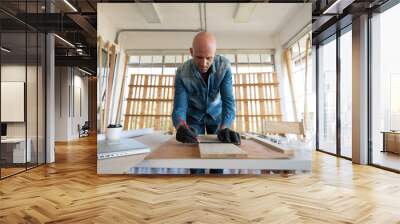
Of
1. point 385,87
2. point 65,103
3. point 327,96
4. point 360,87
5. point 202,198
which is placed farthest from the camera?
point 65,103

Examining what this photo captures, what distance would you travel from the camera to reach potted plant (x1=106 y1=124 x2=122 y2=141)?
3162mm

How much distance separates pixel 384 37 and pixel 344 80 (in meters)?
1.12

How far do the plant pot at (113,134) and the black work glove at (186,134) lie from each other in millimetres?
675

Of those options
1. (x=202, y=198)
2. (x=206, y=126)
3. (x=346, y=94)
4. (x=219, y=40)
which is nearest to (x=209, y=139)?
(x=206, y=126)

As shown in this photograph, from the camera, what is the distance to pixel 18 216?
2.32 meters

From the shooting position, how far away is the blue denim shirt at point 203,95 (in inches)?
112

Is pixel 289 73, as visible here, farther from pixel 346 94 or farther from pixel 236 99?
pixel 346 94

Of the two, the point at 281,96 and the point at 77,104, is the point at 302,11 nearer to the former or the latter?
the point at 281,96

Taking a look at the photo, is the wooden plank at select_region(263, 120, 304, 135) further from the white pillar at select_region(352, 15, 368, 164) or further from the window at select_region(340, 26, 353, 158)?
the window at select_region(340, 26, 353, 158)

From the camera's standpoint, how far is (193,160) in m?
2.96

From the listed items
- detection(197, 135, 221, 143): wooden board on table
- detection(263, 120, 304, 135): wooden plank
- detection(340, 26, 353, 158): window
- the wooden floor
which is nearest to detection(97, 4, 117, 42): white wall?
detection(197, 135, 221, 143): wooden board on table

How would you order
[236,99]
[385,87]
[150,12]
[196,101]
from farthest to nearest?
[385,87]
[150,12]
[236,99]
[196,101]

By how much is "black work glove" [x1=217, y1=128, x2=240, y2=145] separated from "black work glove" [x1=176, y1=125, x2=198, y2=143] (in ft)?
0.73

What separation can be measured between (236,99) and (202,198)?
100 cm
